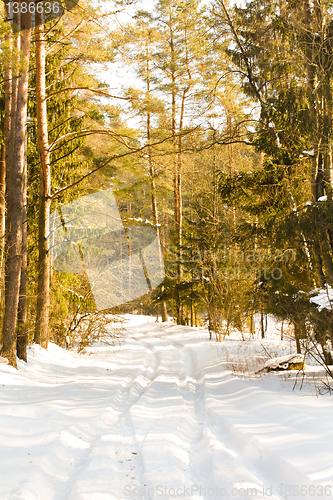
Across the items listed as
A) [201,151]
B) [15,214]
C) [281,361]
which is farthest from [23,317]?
[201,151]

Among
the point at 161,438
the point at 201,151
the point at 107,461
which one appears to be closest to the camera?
the point at 107,461

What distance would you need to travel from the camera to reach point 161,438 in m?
3.82

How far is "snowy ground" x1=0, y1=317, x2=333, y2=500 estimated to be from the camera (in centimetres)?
281

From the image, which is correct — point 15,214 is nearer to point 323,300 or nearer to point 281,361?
point 323,300

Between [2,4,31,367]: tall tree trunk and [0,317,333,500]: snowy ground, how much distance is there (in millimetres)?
797

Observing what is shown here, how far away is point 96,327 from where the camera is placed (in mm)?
10312

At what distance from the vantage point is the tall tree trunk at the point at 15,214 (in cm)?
623

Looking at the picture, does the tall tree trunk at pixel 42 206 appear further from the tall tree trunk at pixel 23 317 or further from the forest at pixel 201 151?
the tall tree trunk at pixel 23 317

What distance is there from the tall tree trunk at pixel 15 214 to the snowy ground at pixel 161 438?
797 millimetres

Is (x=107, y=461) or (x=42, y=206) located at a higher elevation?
(x=42, y=206)

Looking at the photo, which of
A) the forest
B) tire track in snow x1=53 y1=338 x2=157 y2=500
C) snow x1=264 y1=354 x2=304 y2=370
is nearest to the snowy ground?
tire track in snow x1=53 y1=338 x2=157 y2=500

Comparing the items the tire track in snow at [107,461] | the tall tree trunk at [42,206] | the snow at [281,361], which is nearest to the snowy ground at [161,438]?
the tire track in snow at [107,461]

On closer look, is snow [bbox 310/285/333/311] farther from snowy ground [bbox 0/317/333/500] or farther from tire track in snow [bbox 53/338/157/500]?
tire track in snow [bbox 53/338/157/500]

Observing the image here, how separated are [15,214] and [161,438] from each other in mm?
4800
